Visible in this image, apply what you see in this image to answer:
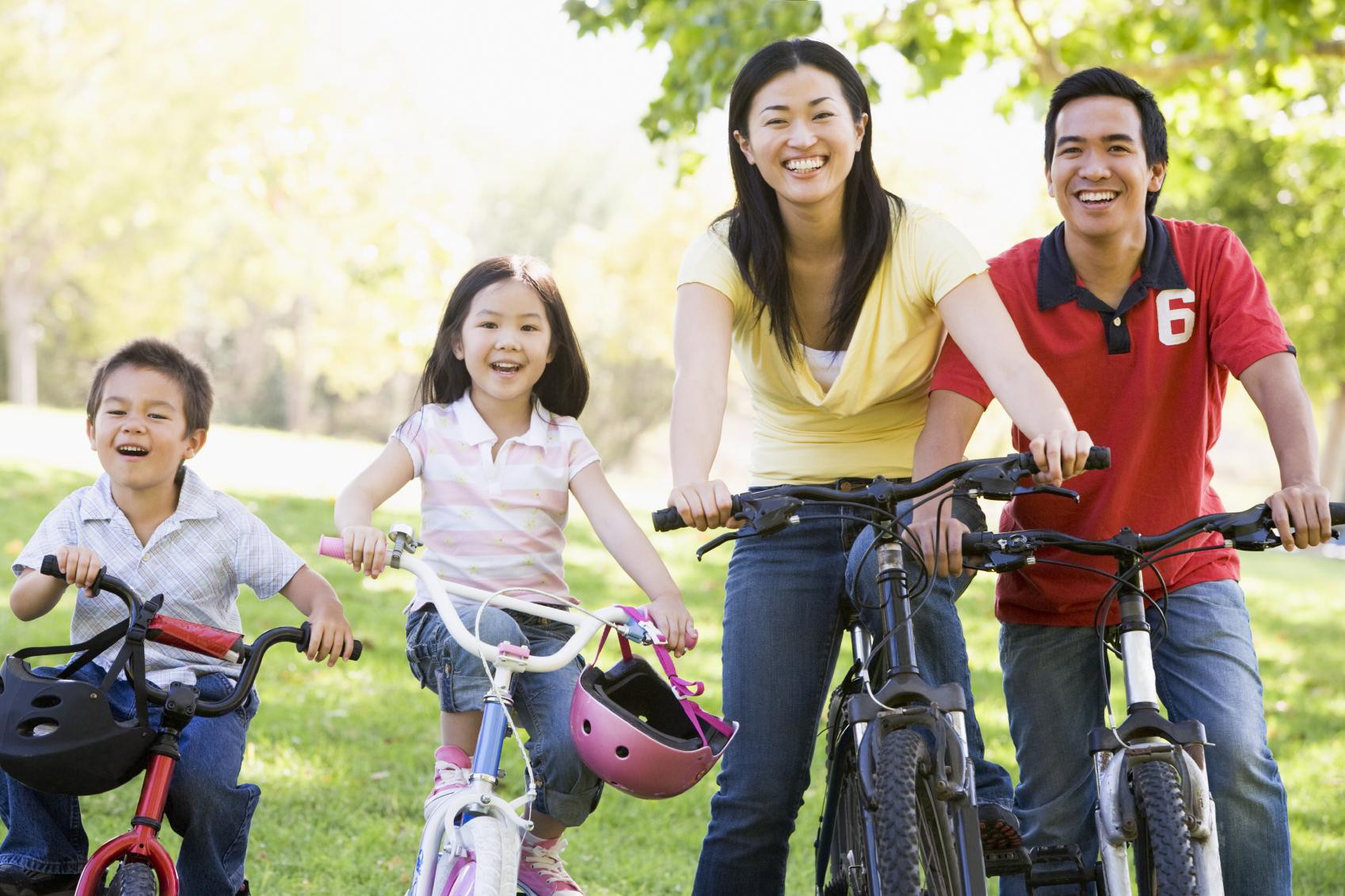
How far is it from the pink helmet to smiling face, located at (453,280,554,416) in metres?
0.87

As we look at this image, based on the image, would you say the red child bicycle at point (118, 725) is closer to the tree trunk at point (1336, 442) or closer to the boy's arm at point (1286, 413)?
the boy's arm at point (1286, 413)

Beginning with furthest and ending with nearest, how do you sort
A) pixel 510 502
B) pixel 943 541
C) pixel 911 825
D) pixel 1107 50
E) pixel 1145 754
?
pixel 1107 50
pixel 510 502
pixel 943 541
pixel 1145 754
pixel 911 825

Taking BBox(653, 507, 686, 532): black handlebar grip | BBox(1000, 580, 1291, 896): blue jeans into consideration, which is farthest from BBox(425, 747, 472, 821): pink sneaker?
BBox(1000, 580, 1291, 896): blue jeans

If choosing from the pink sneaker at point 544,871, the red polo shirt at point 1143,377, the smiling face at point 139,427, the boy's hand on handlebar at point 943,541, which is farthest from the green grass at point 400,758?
the boy's hand on handlebar at point 943,541

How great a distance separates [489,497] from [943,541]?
1245mm

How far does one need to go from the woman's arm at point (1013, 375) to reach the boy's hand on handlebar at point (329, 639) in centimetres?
164

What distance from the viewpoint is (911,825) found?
2770 millimetres

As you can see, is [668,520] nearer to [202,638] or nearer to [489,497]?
[489,497]

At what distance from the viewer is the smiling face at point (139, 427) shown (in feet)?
12.2

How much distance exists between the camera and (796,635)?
358cm

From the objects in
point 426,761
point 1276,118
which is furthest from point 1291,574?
point 426,761

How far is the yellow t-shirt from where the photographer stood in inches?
141

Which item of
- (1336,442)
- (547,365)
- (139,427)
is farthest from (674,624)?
(1336,442)

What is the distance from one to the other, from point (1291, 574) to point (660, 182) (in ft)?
89.7
